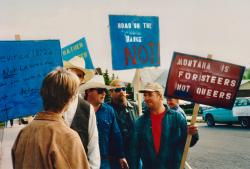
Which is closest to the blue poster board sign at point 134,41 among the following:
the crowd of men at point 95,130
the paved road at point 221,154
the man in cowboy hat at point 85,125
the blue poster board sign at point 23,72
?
the crowd of men at point 95,130

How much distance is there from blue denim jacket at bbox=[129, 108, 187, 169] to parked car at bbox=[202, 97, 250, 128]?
18649mm

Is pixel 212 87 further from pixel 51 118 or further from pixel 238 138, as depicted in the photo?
pixel 238 138

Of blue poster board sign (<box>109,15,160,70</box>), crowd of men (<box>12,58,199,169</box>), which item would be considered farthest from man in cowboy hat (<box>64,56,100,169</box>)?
blue poster board sign (<box>109,15,160,70</box>)

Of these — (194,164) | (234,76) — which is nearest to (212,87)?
(234,76)

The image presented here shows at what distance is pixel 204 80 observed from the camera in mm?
4930

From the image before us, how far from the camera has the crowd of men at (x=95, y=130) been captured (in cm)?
239

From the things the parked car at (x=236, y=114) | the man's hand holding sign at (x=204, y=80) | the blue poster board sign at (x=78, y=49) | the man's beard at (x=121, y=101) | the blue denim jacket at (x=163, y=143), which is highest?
the blue poster board sign at (x=78, y=49)

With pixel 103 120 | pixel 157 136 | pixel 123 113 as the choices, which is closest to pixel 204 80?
pixel 157 136

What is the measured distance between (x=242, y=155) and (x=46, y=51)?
9.73m

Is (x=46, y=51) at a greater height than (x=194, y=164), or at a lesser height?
greater

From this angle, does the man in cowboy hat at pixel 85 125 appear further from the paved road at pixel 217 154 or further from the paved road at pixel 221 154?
the paved road at pixel 221 154

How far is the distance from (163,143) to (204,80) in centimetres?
87

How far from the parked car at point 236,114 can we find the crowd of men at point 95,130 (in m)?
16.8

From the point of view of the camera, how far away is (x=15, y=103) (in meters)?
4.12
